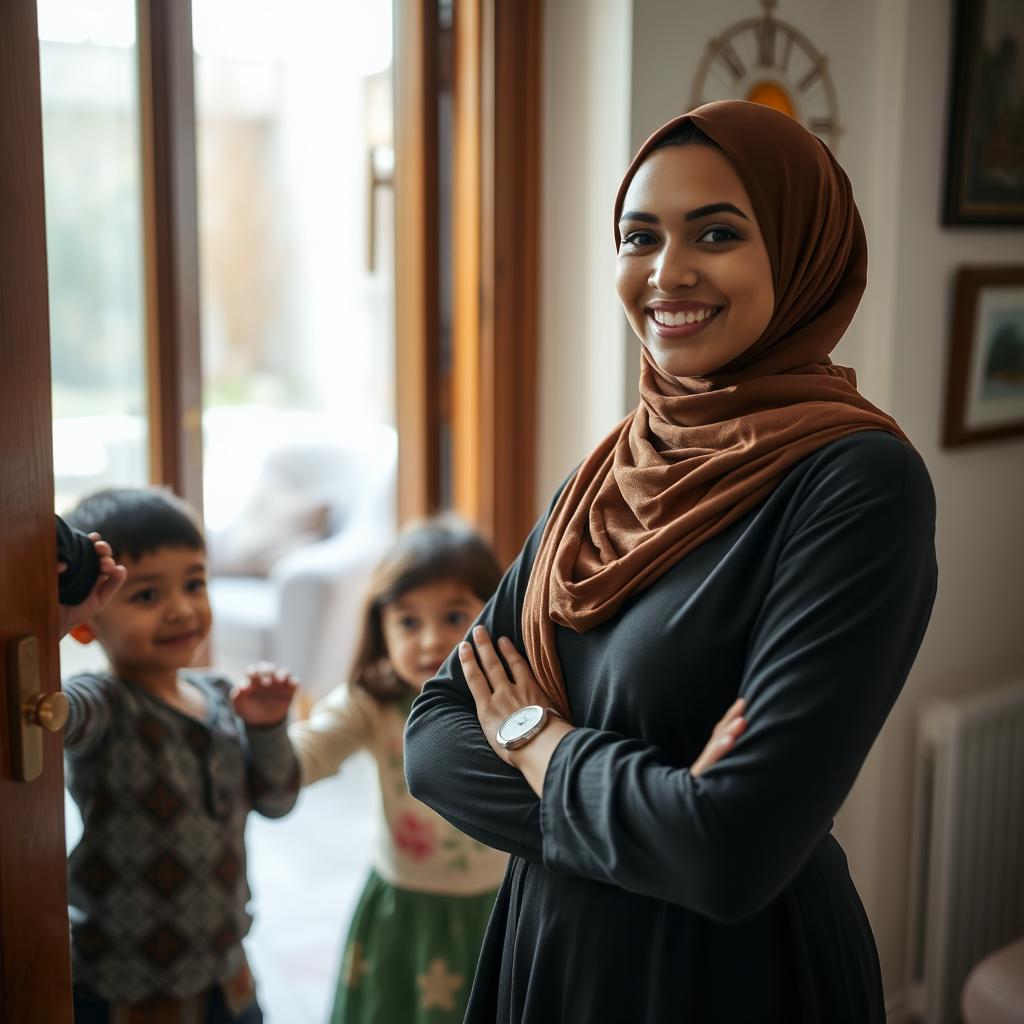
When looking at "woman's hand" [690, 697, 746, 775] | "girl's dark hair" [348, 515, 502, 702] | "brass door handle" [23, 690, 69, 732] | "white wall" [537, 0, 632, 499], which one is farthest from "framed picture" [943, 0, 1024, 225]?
A: "brass door handle" [23, 690, 69, 732]

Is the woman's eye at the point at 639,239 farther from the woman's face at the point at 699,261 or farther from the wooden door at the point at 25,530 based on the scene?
the wooden door at the point at 25,530

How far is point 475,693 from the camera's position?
119 cm

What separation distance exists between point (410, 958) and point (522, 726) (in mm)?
848

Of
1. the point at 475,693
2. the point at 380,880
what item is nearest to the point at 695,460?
the point at 475,693

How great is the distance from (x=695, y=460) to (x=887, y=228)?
1346 mm

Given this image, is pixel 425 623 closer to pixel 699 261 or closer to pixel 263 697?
pixel 263 697

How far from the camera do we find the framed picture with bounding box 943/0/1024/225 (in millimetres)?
2252

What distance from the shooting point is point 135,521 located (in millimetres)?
1551

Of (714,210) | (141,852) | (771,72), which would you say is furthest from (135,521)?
(771,72)

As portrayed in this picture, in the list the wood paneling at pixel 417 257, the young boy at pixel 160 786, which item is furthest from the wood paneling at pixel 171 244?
the young boy at pixel 160 786

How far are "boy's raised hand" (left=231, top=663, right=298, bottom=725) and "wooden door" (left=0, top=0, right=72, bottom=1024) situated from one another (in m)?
0.29

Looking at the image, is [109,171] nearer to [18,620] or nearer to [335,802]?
[18,620]

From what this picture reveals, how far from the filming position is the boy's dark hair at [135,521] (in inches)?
60.7

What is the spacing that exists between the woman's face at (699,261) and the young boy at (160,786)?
0.74m
